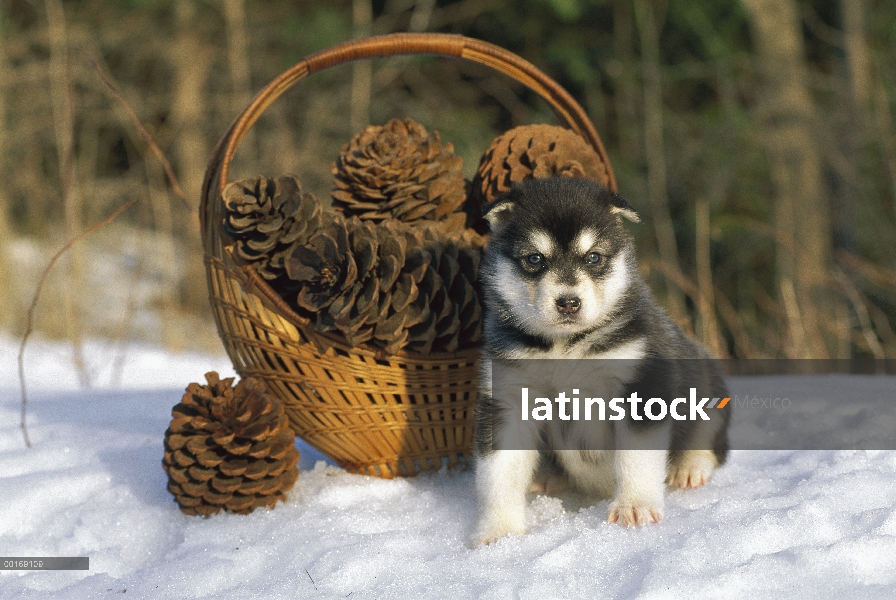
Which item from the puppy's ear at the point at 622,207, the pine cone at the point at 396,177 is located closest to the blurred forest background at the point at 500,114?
the pine cone at the point at 396,177

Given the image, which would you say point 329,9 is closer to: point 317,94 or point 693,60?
point 317,94

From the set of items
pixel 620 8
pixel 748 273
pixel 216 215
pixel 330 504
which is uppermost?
pixel 620 8

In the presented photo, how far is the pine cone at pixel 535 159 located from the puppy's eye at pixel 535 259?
61 centimetres

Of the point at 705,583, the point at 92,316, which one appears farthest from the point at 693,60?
the point at 705,583

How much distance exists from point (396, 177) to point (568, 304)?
1.07 meters

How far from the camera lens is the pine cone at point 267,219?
2.70m

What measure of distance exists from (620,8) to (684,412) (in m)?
8.77

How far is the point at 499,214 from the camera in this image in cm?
268

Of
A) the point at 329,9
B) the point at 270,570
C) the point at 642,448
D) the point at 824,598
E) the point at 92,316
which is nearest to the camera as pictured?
the point at 824,598

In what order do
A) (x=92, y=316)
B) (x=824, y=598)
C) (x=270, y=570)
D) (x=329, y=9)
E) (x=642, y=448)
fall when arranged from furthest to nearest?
1. (x=329, y=9)
2. (x=92, y=316)
3. (x=642, y=448)
4. (x=270, y=570)
5. (x=824, y=598)

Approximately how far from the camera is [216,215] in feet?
9.10

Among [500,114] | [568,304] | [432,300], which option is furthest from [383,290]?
[500,114]

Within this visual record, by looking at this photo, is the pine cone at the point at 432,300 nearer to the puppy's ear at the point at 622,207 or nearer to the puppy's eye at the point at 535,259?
the puppy's eye at the point at 535,259

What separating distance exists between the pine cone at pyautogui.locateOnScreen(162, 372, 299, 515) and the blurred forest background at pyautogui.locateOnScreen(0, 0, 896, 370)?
476cm
